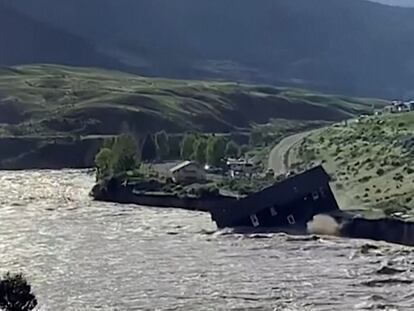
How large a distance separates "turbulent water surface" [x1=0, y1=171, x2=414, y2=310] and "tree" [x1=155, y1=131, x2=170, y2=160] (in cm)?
5777

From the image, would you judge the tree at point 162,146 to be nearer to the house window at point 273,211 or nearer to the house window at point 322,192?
the house window at point 322,192

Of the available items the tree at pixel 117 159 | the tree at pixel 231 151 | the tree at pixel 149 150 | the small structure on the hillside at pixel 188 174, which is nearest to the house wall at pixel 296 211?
the small structure on the hillside at pixel 188 174

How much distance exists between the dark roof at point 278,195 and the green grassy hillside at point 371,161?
3.00 metres

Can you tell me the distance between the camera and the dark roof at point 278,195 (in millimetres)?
69250

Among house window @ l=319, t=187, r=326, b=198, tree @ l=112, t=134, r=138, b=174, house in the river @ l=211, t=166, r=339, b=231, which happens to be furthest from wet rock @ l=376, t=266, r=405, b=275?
tree @ l=112, t=134, r=138, b=174

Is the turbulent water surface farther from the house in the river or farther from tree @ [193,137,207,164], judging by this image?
tree @ [193,137,207,164]

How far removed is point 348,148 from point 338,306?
2446 inches

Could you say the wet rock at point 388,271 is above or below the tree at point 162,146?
above

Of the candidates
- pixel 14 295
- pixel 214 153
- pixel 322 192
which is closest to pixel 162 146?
pixel 214 153

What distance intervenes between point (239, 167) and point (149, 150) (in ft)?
93.1

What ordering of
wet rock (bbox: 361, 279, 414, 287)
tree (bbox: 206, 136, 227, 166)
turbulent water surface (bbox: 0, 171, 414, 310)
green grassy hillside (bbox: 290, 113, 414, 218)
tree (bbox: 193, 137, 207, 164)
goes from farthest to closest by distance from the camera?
tree (bbox: 193, 137, 207, 164) → tree (bbox: 206, 136, 227, 166) → green grassy hillside (bbox: 290, 113, 414, 218) → wet rock (bbox: 361, 279, 414, 287) → turbulent water surface (bbox: 0, 171, 414, 310)

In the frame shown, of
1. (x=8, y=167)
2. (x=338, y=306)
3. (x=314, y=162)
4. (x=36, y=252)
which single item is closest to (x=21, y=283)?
(x=338, y=306)

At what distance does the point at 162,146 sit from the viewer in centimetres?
13725

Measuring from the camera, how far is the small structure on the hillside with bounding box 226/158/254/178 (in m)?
103
